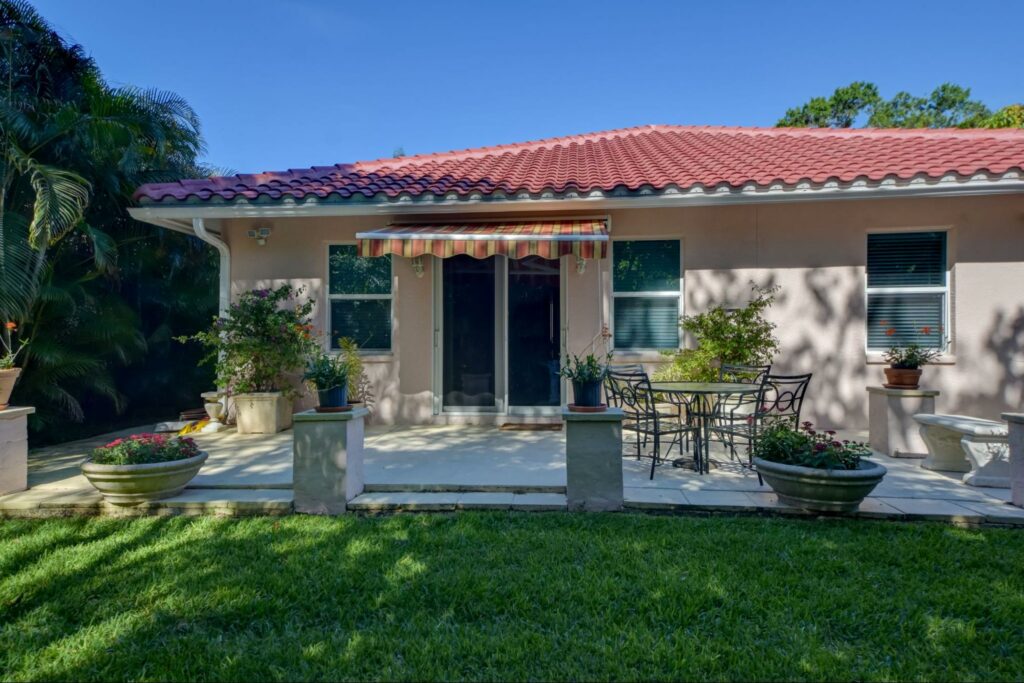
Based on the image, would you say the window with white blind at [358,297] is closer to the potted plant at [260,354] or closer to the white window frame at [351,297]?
the white window frame at [351,297]

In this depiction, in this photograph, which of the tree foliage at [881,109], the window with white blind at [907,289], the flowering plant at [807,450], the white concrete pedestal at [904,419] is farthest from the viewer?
the tree foliage at [881,109]

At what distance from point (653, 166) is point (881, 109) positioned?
4241 cm

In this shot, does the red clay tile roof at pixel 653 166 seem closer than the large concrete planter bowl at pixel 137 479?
No

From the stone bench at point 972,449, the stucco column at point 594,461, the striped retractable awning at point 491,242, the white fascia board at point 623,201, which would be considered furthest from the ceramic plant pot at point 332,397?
the stone bench at point 972,449

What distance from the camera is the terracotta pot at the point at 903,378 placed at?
9273 mm

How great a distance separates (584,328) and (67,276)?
12.6 m

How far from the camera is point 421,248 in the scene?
10164 millimetres

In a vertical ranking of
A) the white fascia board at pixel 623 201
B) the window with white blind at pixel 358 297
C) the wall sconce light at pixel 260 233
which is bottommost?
the window with white blind at pixel 358 297

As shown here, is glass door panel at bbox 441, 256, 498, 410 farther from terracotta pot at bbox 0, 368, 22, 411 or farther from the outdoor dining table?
terracotta pot at bbox 0, 368, 22, 411

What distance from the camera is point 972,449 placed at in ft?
24.4

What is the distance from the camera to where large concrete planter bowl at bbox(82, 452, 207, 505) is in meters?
6.54

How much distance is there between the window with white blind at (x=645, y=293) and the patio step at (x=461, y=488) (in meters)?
5.77

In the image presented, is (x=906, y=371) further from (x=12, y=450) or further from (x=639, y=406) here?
(x=12, y=450)

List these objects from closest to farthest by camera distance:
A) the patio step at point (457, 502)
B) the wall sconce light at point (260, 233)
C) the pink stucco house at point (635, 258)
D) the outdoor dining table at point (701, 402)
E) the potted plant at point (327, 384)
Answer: the patio step at point (457, 502)
the potted plant at point (327, 384)
the outdoor dining table at point (701, 402)
the pink stucco house at point (635, 258)
the wall sconce light at point (260, 233)
